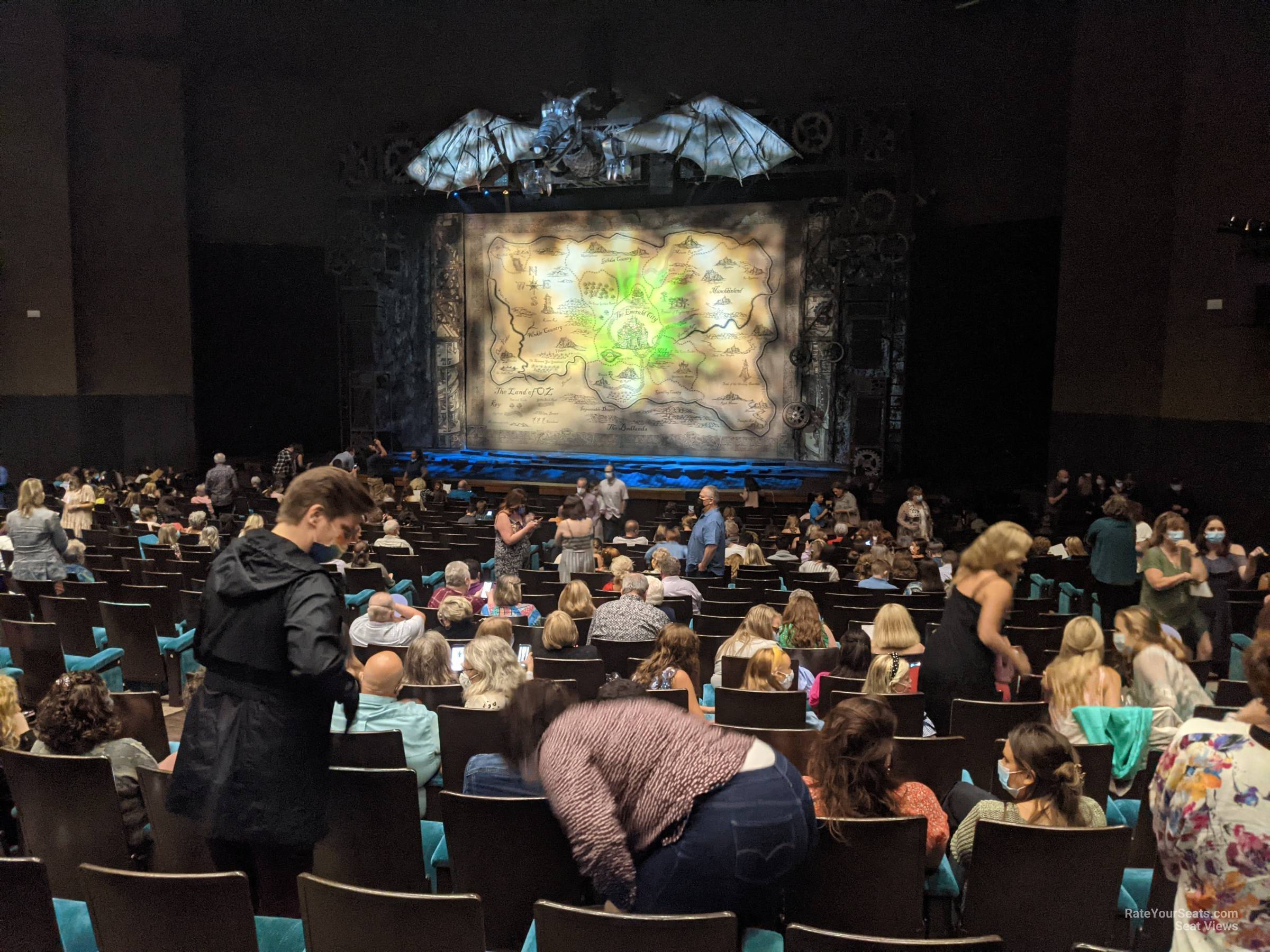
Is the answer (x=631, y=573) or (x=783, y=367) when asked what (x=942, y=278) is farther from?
(x=631, y=573)

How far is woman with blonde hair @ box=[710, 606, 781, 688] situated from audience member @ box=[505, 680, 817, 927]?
3.02 m

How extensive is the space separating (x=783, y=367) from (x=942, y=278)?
3.16 meters

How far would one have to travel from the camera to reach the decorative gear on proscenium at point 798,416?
1745 centimetres

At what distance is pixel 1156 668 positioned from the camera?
14.3 feet

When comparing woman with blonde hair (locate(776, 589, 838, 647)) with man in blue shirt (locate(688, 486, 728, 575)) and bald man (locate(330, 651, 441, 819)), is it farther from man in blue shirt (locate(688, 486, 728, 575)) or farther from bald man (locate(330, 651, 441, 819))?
man in blue shirt (locate(688, 486, 728, 575))

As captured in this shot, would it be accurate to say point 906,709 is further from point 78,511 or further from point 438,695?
point 78,511

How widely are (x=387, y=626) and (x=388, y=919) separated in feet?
11.2

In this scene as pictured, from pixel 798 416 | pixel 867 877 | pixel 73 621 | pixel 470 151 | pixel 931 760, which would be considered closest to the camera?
pixel 867 877

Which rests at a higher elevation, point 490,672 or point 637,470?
point 490,672

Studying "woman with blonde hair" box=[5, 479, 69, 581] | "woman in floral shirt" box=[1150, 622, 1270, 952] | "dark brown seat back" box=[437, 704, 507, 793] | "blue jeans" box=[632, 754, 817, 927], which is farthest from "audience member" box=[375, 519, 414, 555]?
"woman in floral shirt" box=[1150, 622, 1270, 952]

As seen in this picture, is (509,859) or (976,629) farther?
(976,629)

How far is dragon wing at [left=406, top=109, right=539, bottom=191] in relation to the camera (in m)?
16.7

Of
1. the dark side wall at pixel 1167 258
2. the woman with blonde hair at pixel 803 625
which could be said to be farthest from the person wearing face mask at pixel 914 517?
the woman with blonde hair at pixel 803 625

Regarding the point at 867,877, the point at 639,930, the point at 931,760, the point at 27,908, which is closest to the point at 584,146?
the point at 931,760
